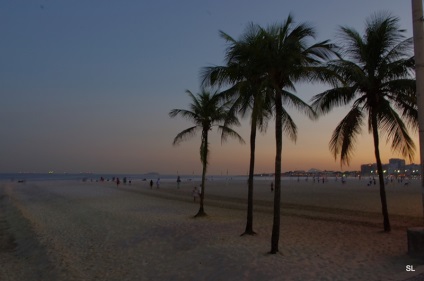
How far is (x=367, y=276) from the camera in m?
7.85

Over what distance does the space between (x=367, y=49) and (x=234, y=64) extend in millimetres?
4872

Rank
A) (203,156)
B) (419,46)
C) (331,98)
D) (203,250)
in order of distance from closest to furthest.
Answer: (419,46) < (203,250) < (331,98) < (203,156)

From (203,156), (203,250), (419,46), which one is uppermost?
(419,46)

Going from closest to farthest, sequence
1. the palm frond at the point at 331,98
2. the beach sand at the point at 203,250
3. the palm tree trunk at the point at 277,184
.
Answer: the beach sand at the point at 203,250, the palm tree trunk at the point at 277,184, the palm frond at the point at 331,98

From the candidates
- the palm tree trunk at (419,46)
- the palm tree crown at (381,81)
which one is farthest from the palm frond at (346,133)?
the palm tree trunk at (419,46)

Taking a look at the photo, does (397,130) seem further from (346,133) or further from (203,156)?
(203,156)

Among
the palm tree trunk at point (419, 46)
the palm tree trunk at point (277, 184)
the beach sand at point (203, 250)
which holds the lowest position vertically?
the beach sand at point (203, 250)

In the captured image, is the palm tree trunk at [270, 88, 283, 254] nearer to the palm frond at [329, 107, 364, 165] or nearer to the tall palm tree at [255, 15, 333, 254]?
the tall palm tree at [255, 15, 333, 254]

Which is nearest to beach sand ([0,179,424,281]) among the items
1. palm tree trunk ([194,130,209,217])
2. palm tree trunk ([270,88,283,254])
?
palm tree trunk ([270,88,283,254])

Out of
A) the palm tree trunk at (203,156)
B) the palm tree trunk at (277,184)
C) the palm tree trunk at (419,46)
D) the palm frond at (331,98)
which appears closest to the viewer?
Answer: the palm tree trunk at (419,46)

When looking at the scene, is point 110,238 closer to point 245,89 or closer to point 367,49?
point 245,89

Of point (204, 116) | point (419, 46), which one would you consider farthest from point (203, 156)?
point (419, 46)

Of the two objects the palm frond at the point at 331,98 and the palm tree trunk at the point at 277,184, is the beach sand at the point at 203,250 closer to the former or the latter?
the palm tree trunk at the point at 277,184

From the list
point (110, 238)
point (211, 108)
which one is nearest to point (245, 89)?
point (211, 108)
